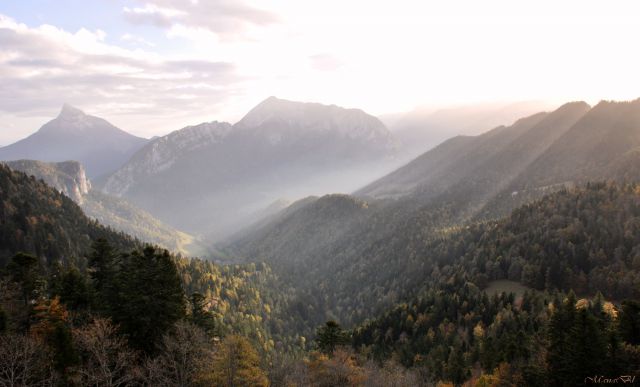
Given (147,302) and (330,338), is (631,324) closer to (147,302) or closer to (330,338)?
(330,338)

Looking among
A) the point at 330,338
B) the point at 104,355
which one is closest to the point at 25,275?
the point at 104,355

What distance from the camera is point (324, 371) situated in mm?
63625

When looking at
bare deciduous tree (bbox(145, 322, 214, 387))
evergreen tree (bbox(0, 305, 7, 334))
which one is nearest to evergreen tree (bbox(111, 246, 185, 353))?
bare deciduous tree (bbox(145, 322, 214, 387))

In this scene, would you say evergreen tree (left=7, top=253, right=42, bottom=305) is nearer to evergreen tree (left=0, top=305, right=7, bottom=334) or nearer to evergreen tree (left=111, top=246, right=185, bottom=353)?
evergreen tree (left=0, top=305, right=7, bottom=334)

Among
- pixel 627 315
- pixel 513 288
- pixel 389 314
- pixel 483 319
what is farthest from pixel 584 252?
pixel 627 315

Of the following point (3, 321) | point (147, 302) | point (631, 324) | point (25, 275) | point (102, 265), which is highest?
point (25, 275)

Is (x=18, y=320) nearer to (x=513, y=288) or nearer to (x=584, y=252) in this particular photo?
(x=513, y=288)

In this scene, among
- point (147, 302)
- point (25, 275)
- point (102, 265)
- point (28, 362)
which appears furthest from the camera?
point (102, 265)

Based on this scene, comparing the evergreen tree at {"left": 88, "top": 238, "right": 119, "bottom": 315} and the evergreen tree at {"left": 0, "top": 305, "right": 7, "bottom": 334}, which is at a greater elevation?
the evergreen tree at {"left": 88, "top": 238, "right": 119, "bottom": 315}

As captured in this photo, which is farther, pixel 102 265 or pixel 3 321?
pixel 102 265

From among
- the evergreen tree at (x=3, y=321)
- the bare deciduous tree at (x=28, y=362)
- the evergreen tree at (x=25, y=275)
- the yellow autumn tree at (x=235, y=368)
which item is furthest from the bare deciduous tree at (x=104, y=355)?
the evergreen tree at (x=25, y=275)

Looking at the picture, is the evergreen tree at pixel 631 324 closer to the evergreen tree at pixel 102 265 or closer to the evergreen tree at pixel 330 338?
the evergreen tree at pixel 330 338

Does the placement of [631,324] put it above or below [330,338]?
below

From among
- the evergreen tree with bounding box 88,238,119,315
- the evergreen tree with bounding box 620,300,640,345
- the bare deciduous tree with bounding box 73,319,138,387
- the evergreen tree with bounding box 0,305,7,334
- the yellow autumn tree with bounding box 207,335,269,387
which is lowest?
the evergreen tree with bounding box 620,300,640,345
